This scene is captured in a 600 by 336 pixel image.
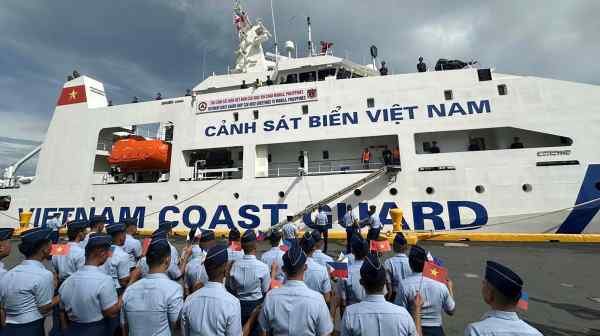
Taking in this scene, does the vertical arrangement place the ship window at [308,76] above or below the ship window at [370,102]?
A: above

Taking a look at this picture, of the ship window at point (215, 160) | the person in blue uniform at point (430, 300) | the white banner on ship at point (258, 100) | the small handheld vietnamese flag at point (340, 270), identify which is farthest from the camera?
the ship window at point (215, 160)

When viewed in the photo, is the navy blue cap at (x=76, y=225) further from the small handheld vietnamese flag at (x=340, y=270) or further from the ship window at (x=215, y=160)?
the ship window at (x=215, y=160)

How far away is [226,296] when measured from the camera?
70.1 inches

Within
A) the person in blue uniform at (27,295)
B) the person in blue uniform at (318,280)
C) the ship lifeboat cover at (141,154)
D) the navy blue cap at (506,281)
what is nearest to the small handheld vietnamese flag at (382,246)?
the person in blue uniform at (318,280)

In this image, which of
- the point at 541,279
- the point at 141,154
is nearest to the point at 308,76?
the point at 141,154

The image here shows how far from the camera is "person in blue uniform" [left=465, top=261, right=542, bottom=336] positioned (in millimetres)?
1360

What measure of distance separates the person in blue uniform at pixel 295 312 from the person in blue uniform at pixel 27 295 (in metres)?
1.94

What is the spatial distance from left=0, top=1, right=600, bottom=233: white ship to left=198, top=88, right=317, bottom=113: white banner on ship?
0.19 feet

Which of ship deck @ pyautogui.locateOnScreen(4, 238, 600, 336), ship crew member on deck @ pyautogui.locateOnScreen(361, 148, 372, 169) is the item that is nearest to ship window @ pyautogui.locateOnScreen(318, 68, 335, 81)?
ship crew member on deck @ pyautogui.locateOnScreen(361, 148, 372, 169)

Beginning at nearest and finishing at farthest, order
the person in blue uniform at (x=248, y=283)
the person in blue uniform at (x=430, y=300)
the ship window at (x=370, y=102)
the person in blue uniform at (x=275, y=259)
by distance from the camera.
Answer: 1. the person in blue uniform at (x=430, y=300)
2. the person in blue uniform at (x=248, y=283)
3. the person in blue uniform at (x=275, y=259)
4. the ship window at (x=370, y=102)

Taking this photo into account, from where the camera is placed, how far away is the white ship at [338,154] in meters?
8.22

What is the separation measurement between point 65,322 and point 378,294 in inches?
97.2

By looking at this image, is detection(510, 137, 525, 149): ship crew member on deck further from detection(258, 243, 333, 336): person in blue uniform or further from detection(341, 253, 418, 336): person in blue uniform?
detection(258, 243, 333, 336): person in blue uniform

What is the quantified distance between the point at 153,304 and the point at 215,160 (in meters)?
10.5
